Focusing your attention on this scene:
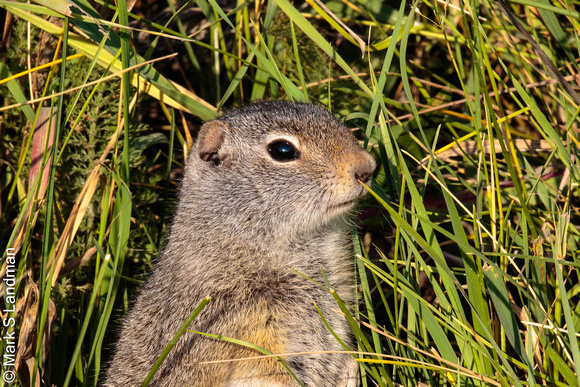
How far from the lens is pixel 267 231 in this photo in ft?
9.19

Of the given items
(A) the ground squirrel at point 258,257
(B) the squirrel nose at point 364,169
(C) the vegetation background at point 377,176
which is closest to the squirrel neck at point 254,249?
(A) the ground squirrel at point 258,257

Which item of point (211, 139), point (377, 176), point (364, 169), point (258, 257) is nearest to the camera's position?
point (364, 169)

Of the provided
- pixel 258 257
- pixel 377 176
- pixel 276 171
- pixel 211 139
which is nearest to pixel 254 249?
pixel 258 257

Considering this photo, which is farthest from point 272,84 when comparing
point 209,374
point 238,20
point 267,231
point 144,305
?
point 209,374

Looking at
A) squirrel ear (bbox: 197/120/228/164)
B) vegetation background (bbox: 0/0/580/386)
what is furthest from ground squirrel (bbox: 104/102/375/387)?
vegetation background (bbox: 0/0/580/386)

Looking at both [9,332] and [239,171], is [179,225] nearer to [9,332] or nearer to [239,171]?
[239,171]

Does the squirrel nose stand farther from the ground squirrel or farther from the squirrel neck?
the squirrel neck

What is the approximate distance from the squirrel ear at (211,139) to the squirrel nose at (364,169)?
2.31 ft

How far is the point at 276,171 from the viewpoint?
281 centimetres

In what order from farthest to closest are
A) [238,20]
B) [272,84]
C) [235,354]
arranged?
[238,20] → [272,84] → [235,354]

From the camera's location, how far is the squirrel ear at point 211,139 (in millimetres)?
2916

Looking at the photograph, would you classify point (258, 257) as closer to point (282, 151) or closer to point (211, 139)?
point (282, 151)

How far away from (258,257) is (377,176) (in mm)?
1100

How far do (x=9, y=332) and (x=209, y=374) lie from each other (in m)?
1.01
